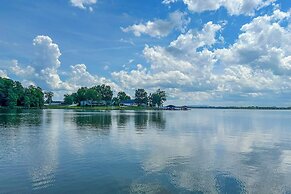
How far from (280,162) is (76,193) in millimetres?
20309

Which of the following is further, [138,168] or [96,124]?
[96,124]

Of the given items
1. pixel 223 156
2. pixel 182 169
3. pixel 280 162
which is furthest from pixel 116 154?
pixel 280 162

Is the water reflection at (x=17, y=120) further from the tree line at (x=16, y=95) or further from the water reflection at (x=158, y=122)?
the tree line at (x=16, y=95)

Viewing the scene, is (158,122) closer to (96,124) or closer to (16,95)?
(96,124)

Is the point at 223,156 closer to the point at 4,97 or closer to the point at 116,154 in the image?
the point at 116,154

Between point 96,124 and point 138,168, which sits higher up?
point 96,124

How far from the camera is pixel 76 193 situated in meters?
18.5

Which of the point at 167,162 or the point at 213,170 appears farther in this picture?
the point at 167,162

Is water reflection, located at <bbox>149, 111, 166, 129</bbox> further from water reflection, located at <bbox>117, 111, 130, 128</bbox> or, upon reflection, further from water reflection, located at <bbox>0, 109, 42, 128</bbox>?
water reflection, located at <bbox>0, 109, 42, 128</bbox>

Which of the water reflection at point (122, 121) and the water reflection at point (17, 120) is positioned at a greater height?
the water reflection at point (17, 120)

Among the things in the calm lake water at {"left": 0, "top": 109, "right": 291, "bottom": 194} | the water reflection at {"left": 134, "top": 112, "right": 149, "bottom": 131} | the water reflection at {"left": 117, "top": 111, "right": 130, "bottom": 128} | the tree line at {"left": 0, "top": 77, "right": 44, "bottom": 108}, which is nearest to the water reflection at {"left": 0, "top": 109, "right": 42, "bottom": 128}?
the water reflection at {"left": 117, "top": 111, "right": 130, "bottom": 128}

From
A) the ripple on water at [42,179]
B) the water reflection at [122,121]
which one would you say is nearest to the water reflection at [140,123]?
the water reflection at [122,121]

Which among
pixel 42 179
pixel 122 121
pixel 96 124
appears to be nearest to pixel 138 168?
pixel 42 179

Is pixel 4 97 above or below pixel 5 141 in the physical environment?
above
